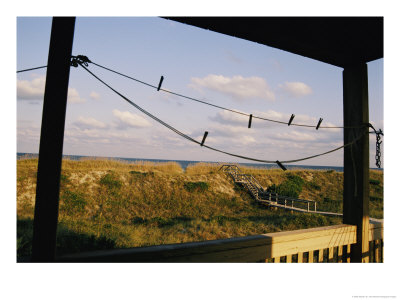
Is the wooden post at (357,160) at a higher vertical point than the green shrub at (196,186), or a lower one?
higher

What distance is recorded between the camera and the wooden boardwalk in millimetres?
13078

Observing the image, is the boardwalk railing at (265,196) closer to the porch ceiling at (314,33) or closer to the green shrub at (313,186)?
the green shrub at (313,186)

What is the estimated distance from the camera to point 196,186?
15773 mm

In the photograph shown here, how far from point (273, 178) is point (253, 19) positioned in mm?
19747

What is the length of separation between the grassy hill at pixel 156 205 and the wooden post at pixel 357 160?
4.52m

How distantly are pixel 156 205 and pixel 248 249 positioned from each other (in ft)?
37.9

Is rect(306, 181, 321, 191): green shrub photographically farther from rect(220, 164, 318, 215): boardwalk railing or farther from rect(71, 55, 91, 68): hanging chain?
rect(71, 55, 91, 68): hanging chain

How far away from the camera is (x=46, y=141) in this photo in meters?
1.46

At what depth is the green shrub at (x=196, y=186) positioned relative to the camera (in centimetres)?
1547

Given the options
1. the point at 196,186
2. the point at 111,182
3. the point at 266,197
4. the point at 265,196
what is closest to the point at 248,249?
the point at 111,182

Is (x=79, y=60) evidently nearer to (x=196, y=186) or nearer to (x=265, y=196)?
(x=196, y=186)

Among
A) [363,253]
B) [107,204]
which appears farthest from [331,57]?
[107,204]

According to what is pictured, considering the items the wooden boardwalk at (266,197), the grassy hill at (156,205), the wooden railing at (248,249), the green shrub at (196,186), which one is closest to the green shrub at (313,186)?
the grassy hill at (156,205)

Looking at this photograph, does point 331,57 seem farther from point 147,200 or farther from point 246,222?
point 147,200
